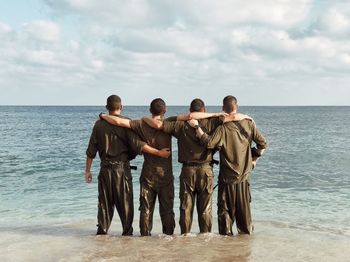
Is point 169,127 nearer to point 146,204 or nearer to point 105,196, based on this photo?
point 146,204

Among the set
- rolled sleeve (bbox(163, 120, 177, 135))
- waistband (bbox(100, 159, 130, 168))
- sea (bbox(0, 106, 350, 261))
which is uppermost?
rolled sleeve (bbox(163, 120, 177, 135))

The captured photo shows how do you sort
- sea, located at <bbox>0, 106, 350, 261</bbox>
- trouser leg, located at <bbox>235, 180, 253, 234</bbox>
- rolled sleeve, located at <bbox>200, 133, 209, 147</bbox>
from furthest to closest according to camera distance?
trouser leg, located at <bbox>235, 180, 253, 234</bbox>
rolled sleeve, located at <bbox>200, 133, 209, 147</bbox>
sea, located at <bbox>0, 106, 350, 261</bbox>

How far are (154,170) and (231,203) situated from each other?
1.37 meters

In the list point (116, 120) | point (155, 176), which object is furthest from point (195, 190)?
point (116, 120)

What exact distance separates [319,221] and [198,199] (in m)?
4.30

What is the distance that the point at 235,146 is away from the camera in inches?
284

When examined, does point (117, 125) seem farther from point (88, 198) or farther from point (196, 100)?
point (88, 198)

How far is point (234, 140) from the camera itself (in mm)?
7188

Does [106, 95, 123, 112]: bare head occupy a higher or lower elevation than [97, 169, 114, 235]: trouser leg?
higher

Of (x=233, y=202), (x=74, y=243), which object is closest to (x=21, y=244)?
(x=74, y=243)

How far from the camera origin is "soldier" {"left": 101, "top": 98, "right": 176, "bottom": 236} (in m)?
7.23

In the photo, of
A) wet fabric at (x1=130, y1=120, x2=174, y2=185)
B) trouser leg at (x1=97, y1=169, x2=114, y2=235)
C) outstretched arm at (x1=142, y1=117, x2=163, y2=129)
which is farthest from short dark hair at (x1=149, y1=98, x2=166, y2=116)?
trouser leg at (x1=97, y1=169, x2=114, y2=235)

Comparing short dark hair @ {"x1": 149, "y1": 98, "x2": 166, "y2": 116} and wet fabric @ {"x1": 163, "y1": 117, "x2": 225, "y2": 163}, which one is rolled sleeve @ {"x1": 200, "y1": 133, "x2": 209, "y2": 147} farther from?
short dark hair @ {"x1": 149, "y1": 98, "x2": 166, "y2": 116}

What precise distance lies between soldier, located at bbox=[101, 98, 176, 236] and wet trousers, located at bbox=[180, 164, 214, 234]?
0.73 feet
